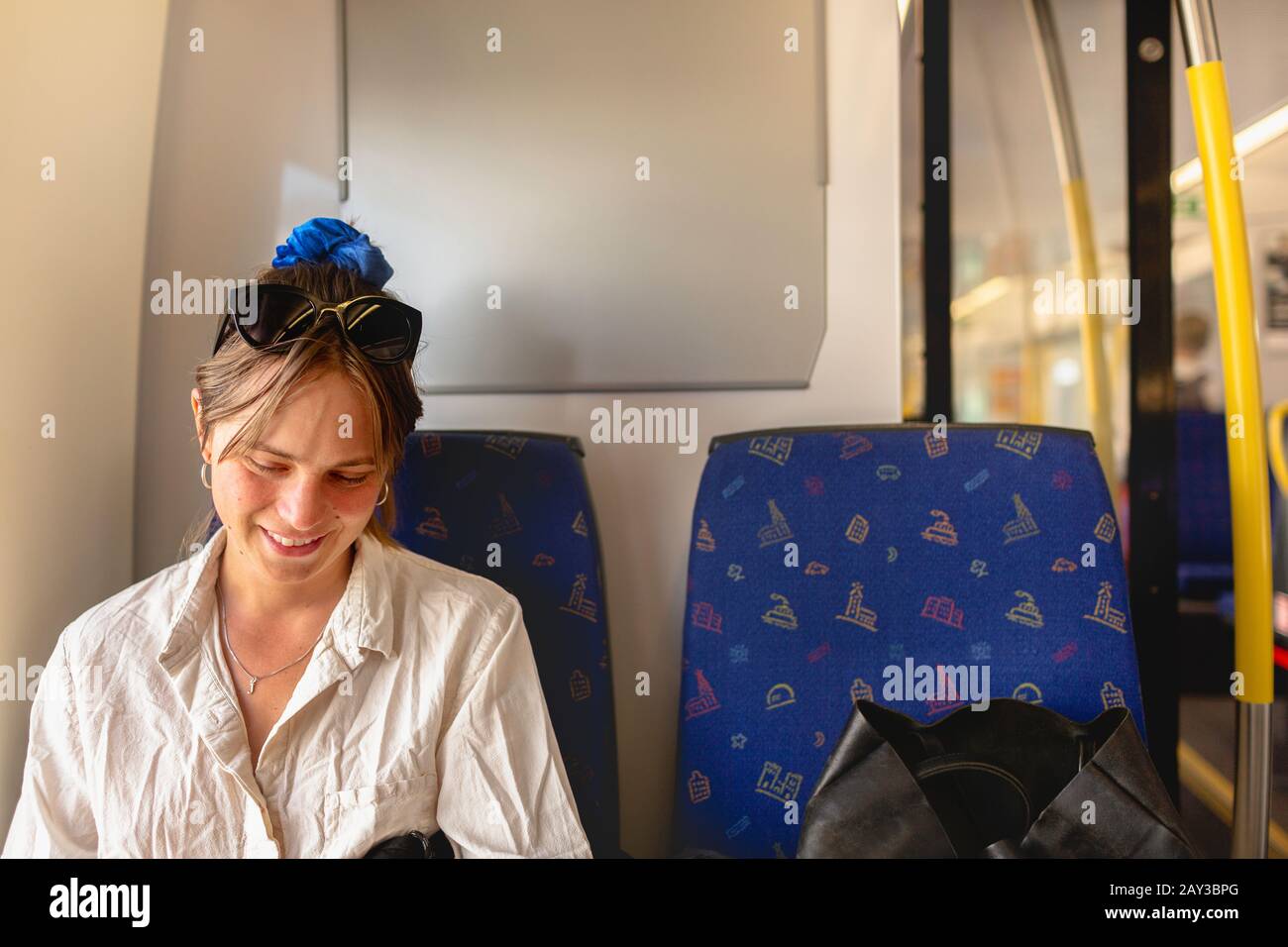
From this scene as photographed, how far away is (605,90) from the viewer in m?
1.40

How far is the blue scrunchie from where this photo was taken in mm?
1047

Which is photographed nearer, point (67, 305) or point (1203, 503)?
point (67, 305)

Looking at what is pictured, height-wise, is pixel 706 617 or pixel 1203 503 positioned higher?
pixel 1203 503

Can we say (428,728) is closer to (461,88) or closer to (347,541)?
(347,541)

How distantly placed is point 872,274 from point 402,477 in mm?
817

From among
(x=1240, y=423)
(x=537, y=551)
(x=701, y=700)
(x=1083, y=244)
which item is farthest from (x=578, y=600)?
(x=1083, y=244)

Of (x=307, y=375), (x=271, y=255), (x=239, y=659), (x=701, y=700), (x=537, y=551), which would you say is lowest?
(x=701, y=700)

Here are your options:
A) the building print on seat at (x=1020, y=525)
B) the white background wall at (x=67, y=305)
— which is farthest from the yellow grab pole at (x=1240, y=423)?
the white background wall at (x=67, y=305)

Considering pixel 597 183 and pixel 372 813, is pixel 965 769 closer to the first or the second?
pixel 372 813

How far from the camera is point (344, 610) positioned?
1.01 meters

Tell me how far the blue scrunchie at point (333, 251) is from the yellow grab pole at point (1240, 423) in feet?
3.76

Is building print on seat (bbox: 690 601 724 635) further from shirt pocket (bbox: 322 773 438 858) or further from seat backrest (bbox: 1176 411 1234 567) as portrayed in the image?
seat backrest (bbox: 1176 411 1234 567)

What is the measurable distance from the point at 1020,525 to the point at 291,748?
98cm

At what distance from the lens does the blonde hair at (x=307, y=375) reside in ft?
3.07
